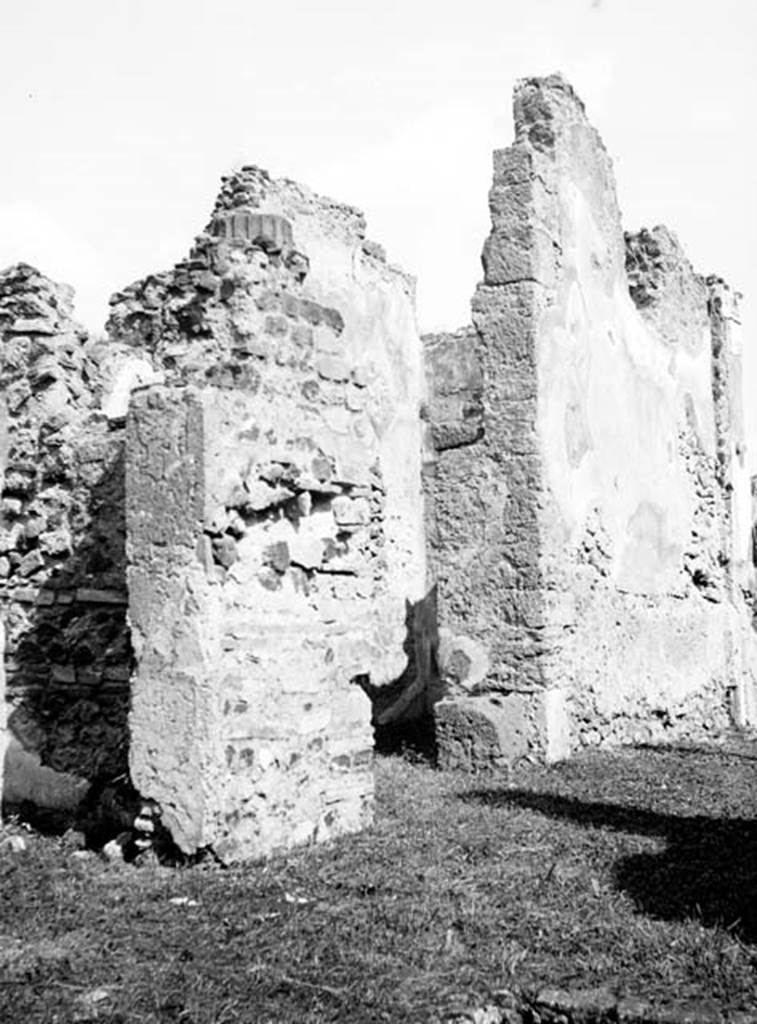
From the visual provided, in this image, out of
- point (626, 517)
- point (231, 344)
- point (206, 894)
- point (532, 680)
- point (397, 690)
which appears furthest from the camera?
point (397, 690)

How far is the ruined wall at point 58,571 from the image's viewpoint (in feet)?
20.9

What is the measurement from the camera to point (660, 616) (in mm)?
9727

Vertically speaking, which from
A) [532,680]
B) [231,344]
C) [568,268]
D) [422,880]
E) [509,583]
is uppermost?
[568,268]

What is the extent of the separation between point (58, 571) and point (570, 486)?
3307 mm

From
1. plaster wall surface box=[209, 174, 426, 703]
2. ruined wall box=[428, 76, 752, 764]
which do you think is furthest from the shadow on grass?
plaster wall surface box=[209, 174, 426, 703]

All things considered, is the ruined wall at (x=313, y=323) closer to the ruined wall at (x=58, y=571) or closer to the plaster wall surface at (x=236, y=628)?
the plaster wall surface at (x=236, y=628)

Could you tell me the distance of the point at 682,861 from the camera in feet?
16.1

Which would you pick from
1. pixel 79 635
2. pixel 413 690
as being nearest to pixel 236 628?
pixel 79 635

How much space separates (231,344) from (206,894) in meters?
2.22

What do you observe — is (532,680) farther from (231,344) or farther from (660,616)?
(231,344)

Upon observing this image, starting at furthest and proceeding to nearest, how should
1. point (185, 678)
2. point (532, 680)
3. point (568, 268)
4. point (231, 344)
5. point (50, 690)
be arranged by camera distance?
point (568, 268) < point (532, 680) < point (50, 690) < point (231, 344) < point (185, 678)

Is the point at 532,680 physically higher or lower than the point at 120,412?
lower

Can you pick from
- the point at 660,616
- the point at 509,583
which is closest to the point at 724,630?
the point at 660,616

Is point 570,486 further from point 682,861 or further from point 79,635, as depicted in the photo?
point 682,861
